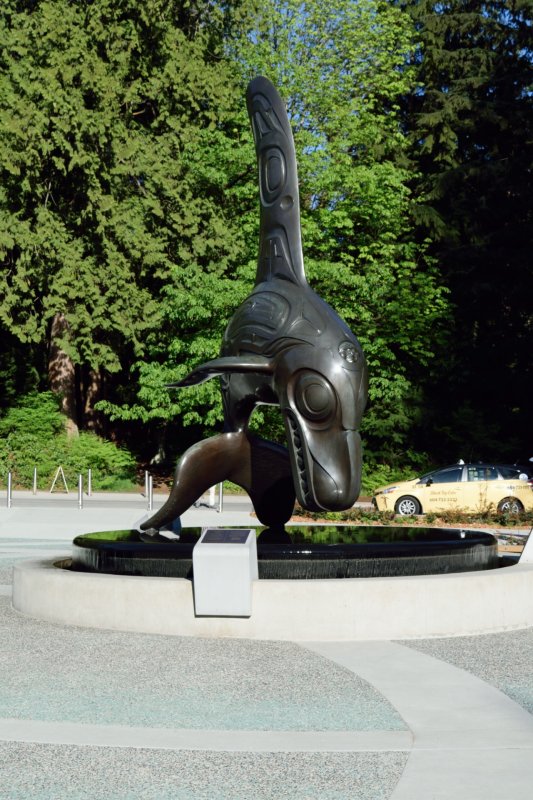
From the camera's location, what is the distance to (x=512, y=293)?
3597 centimetres

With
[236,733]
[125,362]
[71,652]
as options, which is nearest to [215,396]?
[125,362]

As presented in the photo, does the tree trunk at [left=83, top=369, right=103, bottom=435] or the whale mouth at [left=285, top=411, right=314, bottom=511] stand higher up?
the tree trunk at [left=83, top=369, right=103, bottom=435]

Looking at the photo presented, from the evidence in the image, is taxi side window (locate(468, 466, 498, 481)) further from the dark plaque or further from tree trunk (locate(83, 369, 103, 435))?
the dark plaque

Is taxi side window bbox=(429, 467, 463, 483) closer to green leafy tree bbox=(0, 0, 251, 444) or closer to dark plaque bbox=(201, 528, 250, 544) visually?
green leafy tree bbox=(0, 0, 251, 444)

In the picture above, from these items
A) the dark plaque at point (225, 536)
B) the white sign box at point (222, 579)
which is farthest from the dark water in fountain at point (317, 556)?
the white sign box at point (222, 579)

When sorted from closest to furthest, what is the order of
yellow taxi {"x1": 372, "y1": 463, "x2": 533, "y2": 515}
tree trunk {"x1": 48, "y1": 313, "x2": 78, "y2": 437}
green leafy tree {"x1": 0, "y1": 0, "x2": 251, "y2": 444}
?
yellow taxi {"x1": 372, "y1": 463, "x2": 533, "y2": 515}, green leafy tree {"x1": 0, "y1": 0, "x2": 251, "y2": 444}, tree trunk {"x1": 48, "y1": 313, "x2": 78, "y2": 437}

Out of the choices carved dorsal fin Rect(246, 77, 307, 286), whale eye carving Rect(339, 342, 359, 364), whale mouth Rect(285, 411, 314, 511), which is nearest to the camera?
whale mouth Rect(285, 411, 314, 511)

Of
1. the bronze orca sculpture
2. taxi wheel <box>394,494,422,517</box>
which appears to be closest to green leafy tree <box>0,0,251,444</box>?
taxi wheel <box>394,494,422,517</box>

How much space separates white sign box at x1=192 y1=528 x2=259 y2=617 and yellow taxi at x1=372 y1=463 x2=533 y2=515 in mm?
16382

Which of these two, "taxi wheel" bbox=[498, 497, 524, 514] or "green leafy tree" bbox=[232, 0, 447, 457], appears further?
"green leafy tree" bbox=[232, 0, 447, 457]

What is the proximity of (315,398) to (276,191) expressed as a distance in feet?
8.24

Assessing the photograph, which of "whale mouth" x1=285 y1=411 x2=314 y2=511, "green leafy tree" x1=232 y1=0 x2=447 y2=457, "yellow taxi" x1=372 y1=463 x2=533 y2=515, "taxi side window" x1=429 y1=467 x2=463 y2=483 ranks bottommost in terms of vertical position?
"whale mouth" x1=285 y1=411 x2=314 y2=511

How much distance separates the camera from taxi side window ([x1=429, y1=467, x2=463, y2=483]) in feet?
83.6

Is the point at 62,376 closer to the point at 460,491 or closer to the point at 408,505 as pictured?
the point at 408,505
